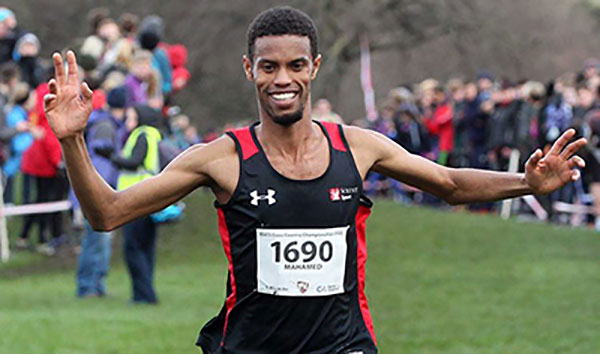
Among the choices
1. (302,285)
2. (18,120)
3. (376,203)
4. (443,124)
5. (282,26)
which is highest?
(282,26)

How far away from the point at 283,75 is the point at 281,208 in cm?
55

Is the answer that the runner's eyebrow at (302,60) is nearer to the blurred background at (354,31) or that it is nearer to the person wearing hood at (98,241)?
the person wearing hood at (98,241)

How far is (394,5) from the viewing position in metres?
30.1

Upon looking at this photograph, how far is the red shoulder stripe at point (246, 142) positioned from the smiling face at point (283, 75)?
16 cm

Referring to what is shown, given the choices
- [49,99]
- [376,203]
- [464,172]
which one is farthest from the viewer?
[376,203]

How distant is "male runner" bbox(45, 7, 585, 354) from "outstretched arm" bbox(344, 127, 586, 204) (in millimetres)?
133

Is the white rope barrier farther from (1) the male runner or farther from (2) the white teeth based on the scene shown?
(2) the white teeth

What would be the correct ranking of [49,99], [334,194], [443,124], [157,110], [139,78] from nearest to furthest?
[49,99] → [334,194] → [157,110] → [139,78] → [443,124]

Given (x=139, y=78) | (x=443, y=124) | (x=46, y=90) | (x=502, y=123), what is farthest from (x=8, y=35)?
(x=443, y=124)

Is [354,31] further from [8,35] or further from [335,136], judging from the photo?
[335,136]

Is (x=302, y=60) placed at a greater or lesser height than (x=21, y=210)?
greater

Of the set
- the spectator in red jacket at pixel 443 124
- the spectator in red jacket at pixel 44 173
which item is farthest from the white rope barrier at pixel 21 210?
the spectator in red jacket at pixel 443 124

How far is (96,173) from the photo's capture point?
4.73 m

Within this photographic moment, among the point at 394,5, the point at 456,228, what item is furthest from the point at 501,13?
the point at 456,228
